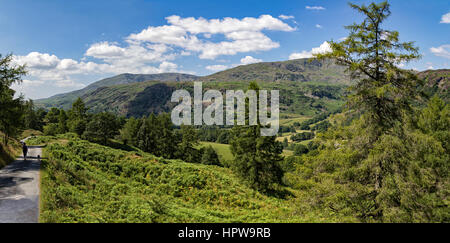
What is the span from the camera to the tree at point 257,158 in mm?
31984

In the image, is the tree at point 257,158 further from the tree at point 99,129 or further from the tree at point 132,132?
the tree at point 132,132

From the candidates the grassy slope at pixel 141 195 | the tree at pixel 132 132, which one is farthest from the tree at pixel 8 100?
the tree at pixel 132 132

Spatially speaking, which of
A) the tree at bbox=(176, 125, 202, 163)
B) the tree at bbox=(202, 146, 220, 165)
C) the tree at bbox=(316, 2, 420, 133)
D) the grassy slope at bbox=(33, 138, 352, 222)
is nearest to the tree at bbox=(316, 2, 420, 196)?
the tree at bbox=(316, 2, 420, 133)

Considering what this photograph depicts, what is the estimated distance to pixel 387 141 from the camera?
10.4 meters

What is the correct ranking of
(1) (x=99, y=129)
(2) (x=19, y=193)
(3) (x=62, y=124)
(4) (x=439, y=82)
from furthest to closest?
(4) (x=439, y=82) → (3) (x=62, y=124) → (1) (x=99, y=129) → (2) (x=19, y=193)

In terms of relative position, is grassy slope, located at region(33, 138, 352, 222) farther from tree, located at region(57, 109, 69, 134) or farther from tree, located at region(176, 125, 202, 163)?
tree, located at region(57, 109, 69, 134)

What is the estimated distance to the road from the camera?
11.1 meters

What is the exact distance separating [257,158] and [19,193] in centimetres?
2477

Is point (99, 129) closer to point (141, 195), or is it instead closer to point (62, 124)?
point (62, 124)

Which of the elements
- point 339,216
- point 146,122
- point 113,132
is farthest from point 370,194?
point 113,132

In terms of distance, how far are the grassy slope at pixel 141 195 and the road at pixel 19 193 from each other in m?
0.55

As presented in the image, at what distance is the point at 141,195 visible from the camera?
2283 cm

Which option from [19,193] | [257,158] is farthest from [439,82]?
[19,193]
